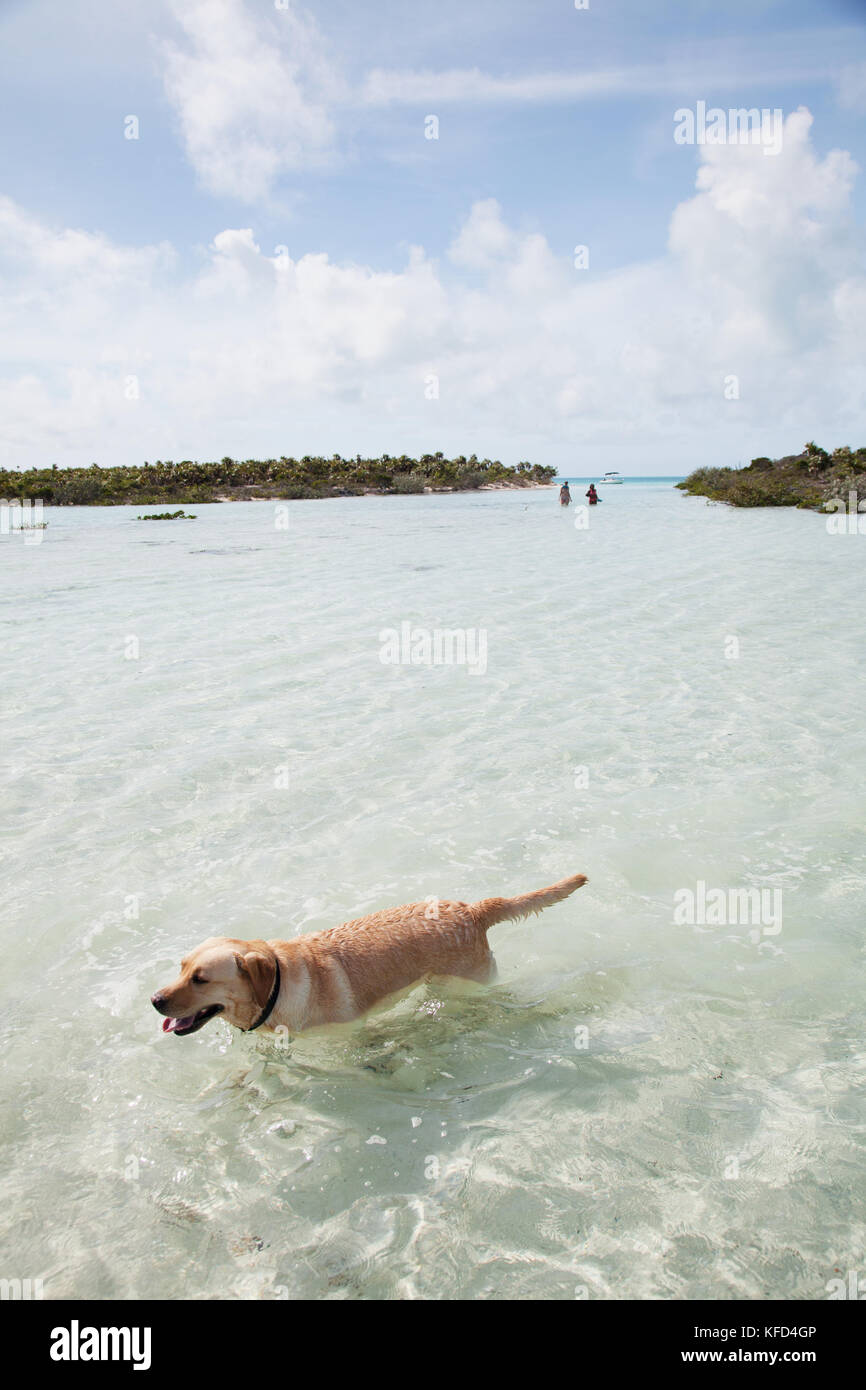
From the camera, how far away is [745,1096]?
13.0 feet

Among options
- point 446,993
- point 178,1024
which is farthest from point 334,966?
point 446,993

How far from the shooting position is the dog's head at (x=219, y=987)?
3684mm

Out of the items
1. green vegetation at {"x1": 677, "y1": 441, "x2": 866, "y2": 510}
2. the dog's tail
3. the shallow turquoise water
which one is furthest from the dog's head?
green vegetation at {"x1": 677, "y1": 441, "x2": 866, "y2": 510}

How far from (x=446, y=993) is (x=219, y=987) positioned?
63.2 inches

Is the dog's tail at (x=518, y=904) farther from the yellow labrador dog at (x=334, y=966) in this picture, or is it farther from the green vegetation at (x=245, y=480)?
the green vegetation at (x=245, y=480)

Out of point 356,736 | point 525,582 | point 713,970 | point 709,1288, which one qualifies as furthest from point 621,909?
point 525,582

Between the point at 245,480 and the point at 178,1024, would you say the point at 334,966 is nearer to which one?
the point at 178,1024

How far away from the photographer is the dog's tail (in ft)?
15.2

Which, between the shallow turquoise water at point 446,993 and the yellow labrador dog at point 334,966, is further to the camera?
the yellow labrador dog at point 334,966

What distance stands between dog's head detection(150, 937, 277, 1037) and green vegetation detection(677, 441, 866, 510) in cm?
5601

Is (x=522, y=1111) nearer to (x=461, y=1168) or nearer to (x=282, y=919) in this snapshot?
(x=461, y=1168)

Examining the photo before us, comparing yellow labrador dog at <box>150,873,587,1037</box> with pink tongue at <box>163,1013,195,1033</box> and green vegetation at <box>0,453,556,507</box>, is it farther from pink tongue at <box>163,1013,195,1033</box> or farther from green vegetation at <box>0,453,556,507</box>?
green vegetation at <box>0,453,556,507</box>

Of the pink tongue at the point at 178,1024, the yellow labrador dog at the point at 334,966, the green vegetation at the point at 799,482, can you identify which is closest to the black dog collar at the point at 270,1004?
the yellow labrador dog at the point at 334,966

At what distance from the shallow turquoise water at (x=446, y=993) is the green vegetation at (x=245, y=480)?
81.2 metres
